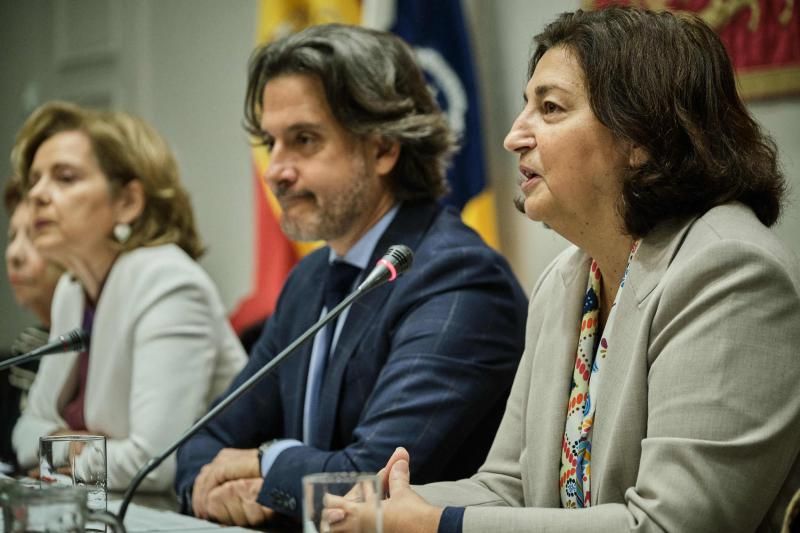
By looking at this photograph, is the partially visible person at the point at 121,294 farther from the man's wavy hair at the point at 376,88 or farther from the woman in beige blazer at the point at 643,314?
the woman in beige blazer at the point at 643,314

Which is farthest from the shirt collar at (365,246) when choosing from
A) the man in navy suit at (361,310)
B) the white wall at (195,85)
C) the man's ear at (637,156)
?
the white wall at (195,85)

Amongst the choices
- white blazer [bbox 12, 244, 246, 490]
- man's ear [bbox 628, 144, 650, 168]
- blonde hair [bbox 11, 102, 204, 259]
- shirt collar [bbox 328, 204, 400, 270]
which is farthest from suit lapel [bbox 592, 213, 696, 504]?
blonde hair [bbox 11, 102, 204, 259]

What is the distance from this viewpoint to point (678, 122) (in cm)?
173

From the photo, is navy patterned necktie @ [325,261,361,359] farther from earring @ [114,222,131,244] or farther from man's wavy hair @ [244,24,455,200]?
earring @ [114,222,131,244]

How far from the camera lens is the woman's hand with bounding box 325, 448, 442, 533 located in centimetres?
127

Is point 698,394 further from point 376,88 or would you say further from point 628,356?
point 376,88

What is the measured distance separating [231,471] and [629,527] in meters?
1.07

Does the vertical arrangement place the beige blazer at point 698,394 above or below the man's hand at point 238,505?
above

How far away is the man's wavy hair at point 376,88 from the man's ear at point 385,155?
20mm

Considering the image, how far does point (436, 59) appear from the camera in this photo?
11.8 ft

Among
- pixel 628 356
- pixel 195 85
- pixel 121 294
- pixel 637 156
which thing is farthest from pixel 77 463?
pixel 195 85

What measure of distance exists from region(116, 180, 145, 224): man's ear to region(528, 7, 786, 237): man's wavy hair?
6.38 feet

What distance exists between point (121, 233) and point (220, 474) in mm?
1233

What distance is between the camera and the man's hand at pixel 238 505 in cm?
223
